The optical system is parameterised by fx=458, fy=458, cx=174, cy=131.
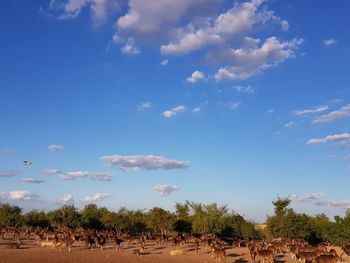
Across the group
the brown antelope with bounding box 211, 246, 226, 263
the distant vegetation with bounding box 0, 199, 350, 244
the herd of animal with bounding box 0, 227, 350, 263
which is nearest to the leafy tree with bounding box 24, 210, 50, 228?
the distant vegetation with bounding box 0, 199, 350, 244

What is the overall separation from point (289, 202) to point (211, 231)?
13.1 m

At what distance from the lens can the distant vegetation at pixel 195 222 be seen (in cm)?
6669

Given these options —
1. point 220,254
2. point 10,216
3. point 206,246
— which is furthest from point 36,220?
point 220,254

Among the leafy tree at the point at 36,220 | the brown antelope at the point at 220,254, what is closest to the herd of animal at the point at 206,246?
the brown antelope at the point at 220,254

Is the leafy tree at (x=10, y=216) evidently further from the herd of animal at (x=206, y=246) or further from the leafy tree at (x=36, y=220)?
the herd of animal at (x=206, y=246)

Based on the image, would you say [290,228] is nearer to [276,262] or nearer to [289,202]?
[289,202]

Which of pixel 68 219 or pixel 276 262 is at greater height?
pixel 68 219

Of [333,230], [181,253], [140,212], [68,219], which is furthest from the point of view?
[140,212]

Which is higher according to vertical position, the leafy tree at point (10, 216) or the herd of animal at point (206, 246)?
the leafy tree at point (10, 216)

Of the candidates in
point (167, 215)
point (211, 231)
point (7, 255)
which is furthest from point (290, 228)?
point (7, 255)

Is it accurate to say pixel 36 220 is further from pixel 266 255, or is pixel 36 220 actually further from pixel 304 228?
pixel 266 255

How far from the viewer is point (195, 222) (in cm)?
7512

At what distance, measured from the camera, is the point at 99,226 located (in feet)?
262

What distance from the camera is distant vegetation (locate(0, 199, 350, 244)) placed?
66688mm
